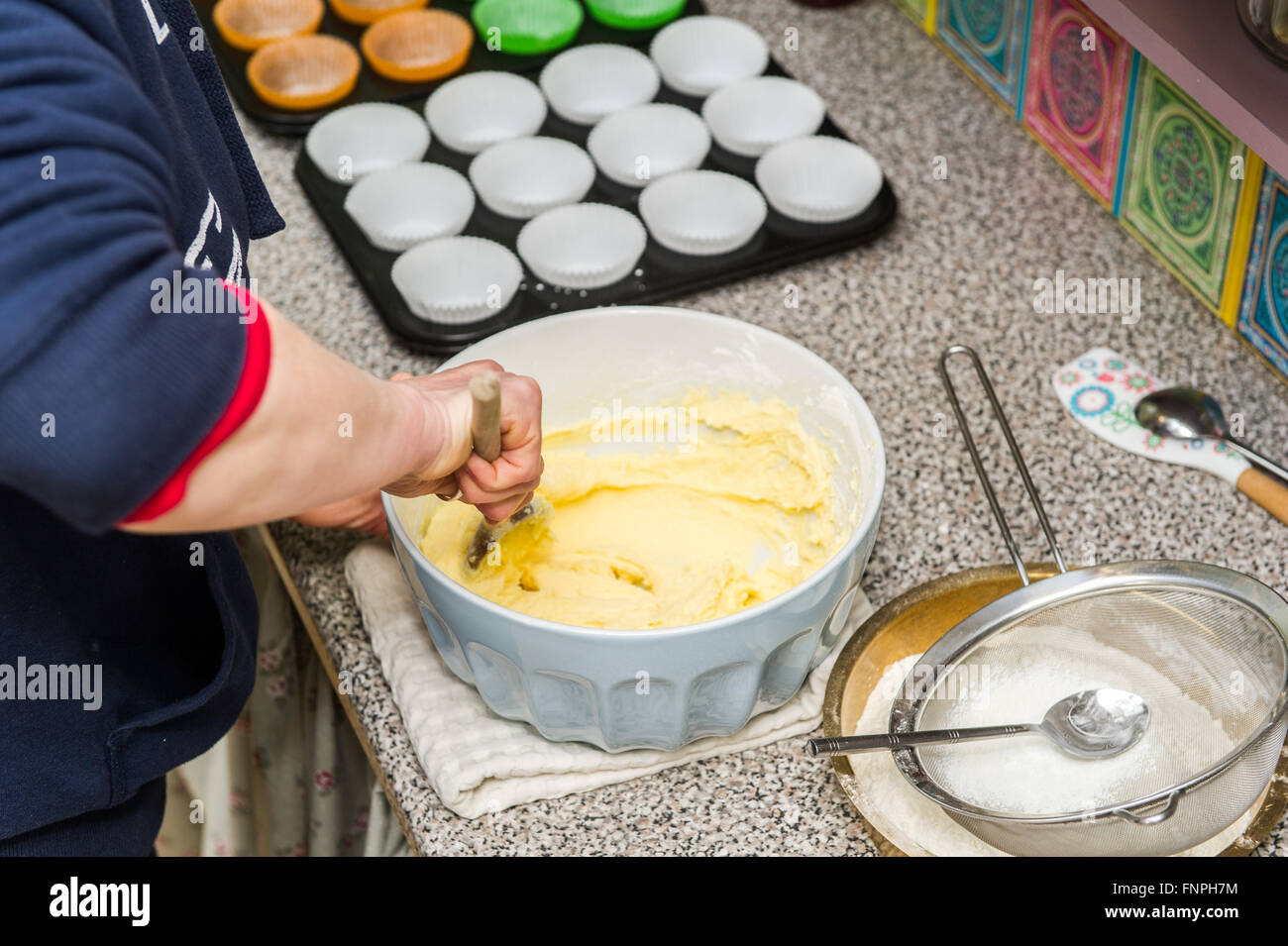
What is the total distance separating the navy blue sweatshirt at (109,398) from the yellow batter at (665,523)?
0.67 ft

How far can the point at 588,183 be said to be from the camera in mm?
1226

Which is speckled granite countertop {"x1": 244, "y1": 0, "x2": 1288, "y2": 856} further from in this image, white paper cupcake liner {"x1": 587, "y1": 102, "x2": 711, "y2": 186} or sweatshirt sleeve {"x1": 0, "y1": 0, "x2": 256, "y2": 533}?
sweatshirt sleeve {"x1": 0, "y1": 0, "x2": 256, "y2": 533}

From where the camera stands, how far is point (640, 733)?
32.0 inches

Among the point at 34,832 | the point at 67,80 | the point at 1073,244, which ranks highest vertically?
the point at 67,80

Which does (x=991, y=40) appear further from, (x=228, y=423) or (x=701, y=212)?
(x=228, y=423)

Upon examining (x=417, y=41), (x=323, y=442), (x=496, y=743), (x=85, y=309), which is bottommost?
(x=496, y=743)

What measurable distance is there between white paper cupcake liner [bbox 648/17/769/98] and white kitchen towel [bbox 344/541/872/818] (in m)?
0.70

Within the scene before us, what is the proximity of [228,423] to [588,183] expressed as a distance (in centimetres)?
76

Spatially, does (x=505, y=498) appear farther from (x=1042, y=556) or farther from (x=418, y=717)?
(x=1042, y=556)

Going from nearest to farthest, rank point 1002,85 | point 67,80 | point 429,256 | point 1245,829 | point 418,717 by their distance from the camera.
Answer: point 67,80, point 1245,829, point 418,717, point 429,256, point 1002,85

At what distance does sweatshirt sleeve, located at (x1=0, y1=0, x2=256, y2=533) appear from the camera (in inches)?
18.4

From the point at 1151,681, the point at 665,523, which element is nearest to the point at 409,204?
the point at 665,523
